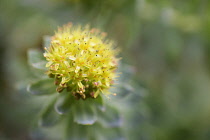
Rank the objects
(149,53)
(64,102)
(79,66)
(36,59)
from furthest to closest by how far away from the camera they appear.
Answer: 1. (149,53)
2. (36,59)
3. (64,102)
4. (79,66)

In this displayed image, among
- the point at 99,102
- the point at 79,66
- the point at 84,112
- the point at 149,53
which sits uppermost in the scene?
the point at 149,53

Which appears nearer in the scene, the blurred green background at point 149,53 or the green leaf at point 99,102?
the green leaf at point 99,102

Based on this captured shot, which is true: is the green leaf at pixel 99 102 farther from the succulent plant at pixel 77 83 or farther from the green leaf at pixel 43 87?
the green leaf at pixel 43 87

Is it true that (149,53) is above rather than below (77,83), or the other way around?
above

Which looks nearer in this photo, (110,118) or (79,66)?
(79,66)

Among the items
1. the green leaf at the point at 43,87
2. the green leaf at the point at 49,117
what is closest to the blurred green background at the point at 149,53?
the green leaf at the point at 49,117

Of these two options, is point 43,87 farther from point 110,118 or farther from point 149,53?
point 149,53

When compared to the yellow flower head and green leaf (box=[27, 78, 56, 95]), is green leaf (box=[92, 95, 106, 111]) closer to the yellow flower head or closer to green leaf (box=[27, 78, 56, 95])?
the yellow flower head

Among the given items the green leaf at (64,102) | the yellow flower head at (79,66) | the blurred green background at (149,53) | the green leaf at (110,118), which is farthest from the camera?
the blurred green background at (149,53)

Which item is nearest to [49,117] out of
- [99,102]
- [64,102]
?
[64,102]
